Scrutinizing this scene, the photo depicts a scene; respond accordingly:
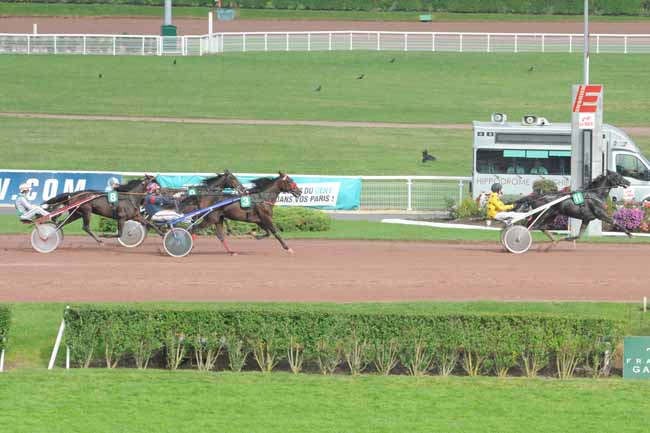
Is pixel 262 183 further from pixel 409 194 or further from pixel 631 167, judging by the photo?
pixel 631 167

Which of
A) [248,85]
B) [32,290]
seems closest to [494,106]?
[248,85]

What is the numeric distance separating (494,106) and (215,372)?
31159mm

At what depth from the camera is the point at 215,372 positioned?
44.2ft

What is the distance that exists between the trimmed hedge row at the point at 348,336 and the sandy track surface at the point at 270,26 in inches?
1719

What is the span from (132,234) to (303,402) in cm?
945

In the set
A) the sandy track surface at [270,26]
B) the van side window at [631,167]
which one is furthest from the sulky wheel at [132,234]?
the sandy track surface at [270,26]

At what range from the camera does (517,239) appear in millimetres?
20688

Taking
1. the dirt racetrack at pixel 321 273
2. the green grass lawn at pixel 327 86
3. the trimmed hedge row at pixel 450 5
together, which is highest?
the trimmed hedge row at pixel 450 5

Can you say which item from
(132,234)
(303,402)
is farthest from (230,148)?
(303,402)

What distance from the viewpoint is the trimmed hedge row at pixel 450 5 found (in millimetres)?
61844

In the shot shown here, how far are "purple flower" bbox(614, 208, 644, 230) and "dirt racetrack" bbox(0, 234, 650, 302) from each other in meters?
1.74

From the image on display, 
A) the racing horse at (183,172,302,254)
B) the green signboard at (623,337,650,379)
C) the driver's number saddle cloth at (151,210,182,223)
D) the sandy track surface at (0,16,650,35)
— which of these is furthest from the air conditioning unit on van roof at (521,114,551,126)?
the sandy track surface at (0,16,650,35)

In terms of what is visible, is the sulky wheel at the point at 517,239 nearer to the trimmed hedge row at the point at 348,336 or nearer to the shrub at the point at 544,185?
the shrub at the point at 544,185

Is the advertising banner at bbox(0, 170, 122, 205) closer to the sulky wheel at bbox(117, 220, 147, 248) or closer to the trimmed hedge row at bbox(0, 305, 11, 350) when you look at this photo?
the sulky wheel at bbox(117, 220, 147, 248)
